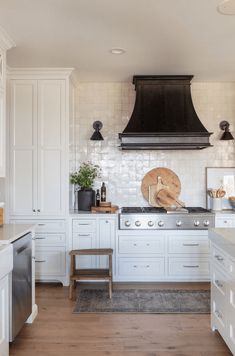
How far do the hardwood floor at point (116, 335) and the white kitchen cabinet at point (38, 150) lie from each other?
49.3 inches

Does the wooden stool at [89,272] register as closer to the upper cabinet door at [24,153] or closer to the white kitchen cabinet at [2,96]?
the upper cabinet door at [24,153]

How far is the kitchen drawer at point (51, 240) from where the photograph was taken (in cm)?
406

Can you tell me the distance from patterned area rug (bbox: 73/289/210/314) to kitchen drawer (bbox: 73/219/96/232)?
2.33 ft

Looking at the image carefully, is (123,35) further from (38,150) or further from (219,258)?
(219,258)

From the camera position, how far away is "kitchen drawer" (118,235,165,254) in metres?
4.09

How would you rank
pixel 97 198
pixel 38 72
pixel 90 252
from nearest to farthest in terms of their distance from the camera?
pixel 90 252, pixel 38 72, pixel 97 198

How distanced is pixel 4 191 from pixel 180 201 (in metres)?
2.34

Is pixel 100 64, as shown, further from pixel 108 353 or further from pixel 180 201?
pixel 108 353

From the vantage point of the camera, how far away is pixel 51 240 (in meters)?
4.07

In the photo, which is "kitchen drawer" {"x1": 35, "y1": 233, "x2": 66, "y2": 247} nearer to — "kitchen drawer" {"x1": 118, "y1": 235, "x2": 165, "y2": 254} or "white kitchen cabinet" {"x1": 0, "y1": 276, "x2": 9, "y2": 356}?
"kitchen drawer" {"x1": 118, "y1": 235, "x2": 165, "y2": 254}

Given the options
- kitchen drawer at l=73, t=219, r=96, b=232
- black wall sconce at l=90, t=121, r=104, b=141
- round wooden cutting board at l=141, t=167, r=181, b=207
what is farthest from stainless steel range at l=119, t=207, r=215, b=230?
black wall sconce at l=90, t=121, r=104, b=141

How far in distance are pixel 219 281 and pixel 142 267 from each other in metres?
1.64

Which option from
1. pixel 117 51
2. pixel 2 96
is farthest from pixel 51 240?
pixel 117 51

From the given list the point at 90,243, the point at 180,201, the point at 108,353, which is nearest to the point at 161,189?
the point at 180,201
